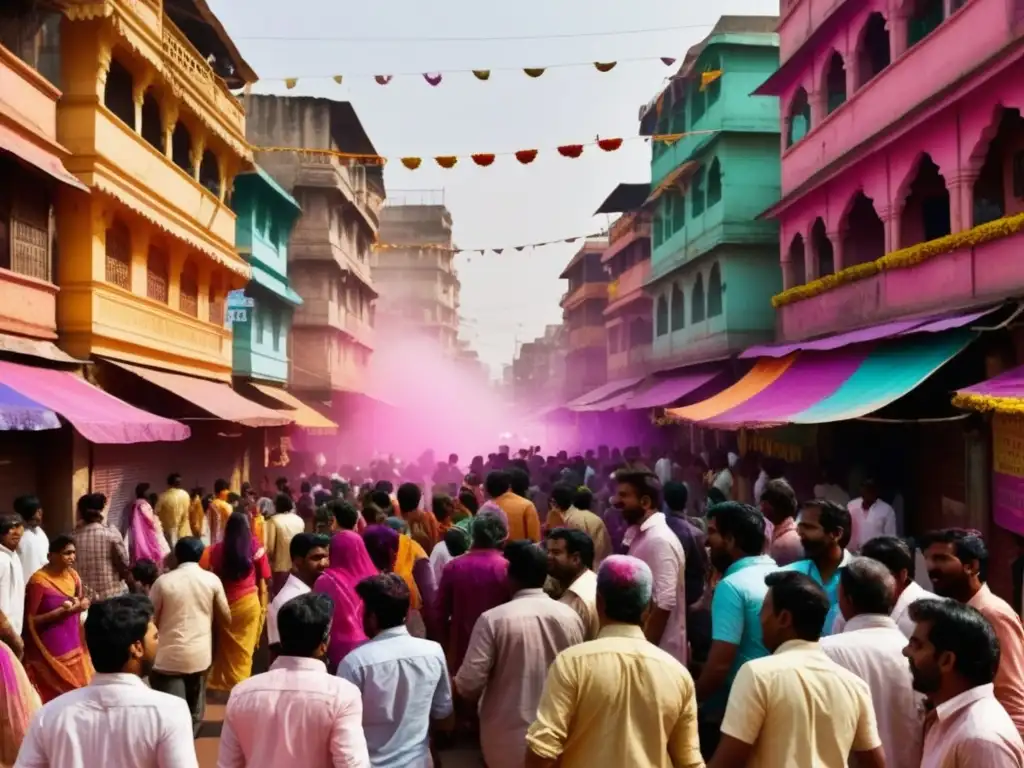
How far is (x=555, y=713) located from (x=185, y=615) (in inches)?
153

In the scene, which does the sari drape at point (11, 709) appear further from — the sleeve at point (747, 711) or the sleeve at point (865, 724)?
the sleeve at point (865, 724)

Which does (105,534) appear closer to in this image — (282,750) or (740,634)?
(282,750)

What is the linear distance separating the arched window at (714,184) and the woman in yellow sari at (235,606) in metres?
17.9

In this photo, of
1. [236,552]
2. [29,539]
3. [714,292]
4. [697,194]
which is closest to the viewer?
[236,552]

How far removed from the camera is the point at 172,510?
1177 cm

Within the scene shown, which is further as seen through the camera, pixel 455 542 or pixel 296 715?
pixel 455 542

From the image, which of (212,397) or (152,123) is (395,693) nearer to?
(212,397)

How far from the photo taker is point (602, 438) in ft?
116

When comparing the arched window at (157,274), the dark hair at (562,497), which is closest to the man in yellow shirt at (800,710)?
the dark hair at (562,497)

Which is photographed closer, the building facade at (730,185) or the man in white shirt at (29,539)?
the man in white shirt at (29,539)

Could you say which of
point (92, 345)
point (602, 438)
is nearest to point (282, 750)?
point (92, 345)

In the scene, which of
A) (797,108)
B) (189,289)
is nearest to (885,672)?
(797,108)

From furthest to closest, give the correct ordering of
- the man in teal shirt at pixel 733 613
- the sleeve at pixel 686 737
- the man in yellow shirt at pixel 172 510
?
the man in yellow shirt at pixel 172 510, the man in teal shirt at pixel 733 613, the sleeve at pixel 686 737

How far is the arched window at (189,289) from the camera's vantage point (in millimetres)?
18278
